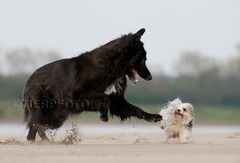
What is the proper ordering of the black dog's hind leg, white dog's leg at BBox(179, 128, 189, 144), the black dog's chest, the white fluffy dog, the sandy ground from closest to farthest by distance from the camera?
the sandy ground
the black dog's chest
the black dog's hind leg
white dog's leg at BBox(179, 128, 189, 144)
the white fluffy dog

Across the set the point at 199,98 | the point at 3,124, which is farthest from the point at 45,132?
the point at 199,98

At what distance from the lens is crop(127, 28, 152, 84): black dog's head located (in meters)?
14.2

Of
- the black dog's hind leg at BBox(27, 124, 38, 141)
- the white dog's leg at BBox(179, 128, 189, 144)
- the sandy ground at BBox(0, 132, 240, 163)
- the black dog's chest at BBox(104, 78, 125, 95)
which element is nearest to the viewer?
the sandy ground at BBox(0, 132, 240, 163)

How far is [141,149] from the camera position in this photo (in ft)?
40.8

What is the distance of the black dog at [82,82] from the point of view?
14000 millimetres

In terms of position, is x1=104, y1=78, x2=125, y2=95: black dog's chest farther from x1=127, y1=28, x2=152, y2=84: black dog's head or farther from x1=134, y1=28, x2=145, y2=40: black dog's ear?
x1=134, y1=28, x2=145, y2=40: black dog's ear

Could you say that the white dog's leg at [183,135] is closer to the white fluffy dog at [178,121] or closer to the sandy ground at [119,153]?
the white fluffy dog at [178,121]

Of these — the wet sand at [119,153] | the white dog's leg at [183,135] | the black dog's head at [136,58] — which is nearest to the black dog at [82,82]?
the black dog's head at [136,58]

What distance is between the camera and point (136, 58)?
565 inches

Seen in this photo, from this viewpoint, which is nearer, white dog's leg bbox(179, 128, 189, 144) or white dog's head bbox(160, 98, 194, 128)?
white dog's leg bbox(179, 128, 189, 144)

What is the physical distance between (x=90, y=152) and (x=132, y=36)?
2996mm

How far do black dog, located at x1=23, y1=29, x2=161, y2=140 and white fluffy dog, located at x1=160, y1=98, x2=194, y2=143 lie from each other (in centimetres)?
111

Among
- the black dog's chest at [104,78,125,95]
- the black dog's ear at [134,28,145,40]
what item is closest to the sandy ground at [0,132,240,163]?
the black dog's chest at [104,78,125,95]

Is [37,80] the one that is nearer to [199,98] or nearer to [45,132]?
[45,132]
